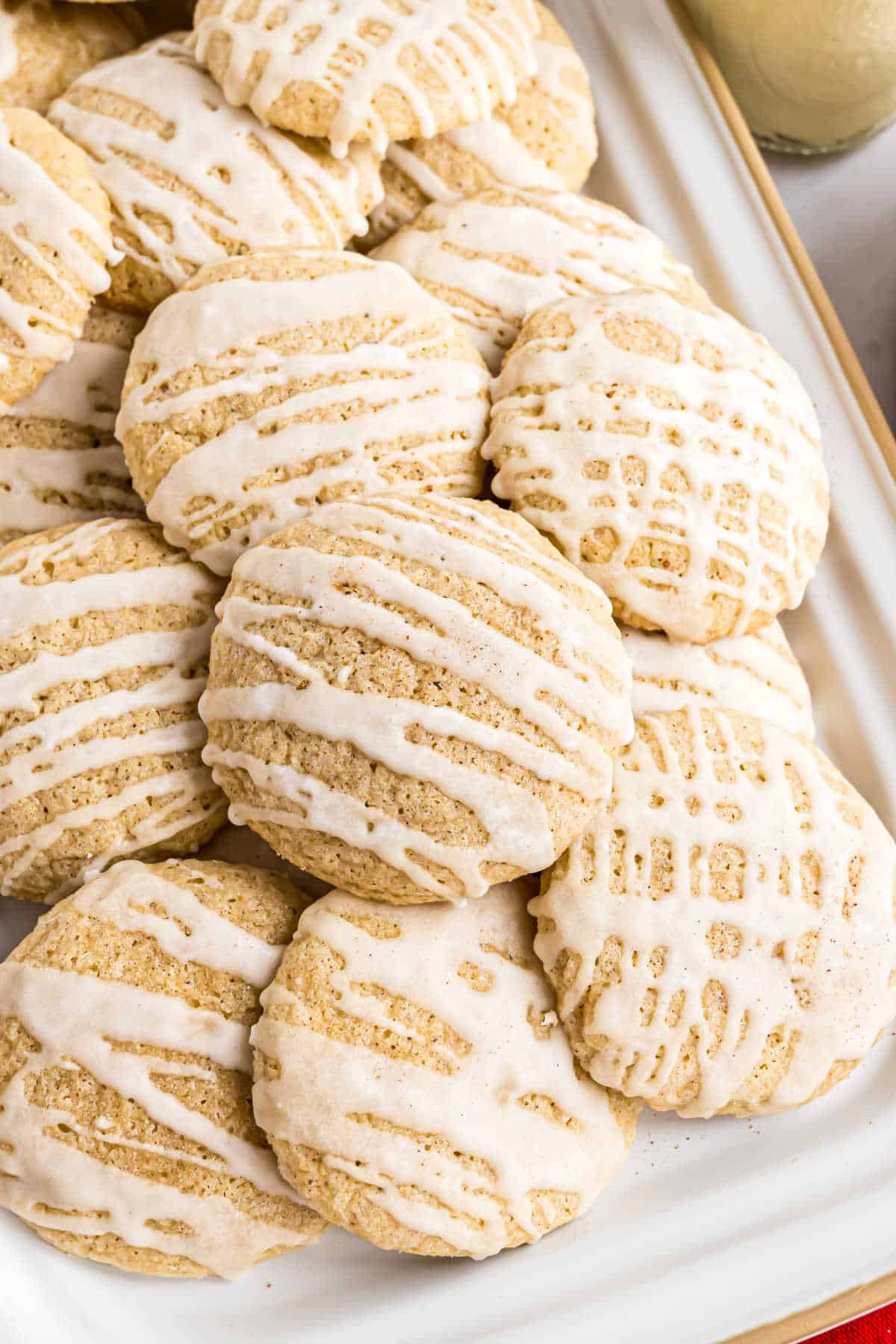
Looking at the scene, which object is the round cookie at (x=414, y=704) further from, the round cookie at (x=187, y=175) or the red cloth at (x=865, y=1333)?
the red cloth at (x=865, y=1333)

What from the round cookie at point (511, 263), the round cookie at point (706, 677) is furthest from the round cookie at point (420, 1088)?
the round cookie at point (511, 263)

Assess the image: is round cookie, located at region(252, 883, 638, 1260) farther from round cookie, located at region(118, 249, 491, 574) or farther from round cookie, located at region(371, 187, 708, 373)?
round cookie, located at region(371, 187, 708, 373)

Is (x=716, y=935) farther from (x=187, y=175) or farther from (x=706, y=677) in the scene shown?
(x=187, y=175)

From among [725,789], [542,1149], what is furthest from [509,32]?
[542,1149]

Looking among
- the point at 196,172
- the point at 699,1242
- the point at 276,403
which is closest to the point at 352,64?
the point at 196,172

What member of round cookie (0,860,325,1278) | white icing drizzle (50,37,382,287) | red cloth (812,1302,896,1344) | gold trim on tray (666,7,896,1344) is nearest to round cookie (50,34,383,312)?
white icing drizzle (50,37,382,287)

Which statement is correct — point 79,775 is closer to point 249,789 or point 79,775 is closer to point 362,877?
point 249,789

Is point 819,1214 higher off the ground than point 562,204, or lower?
lower
